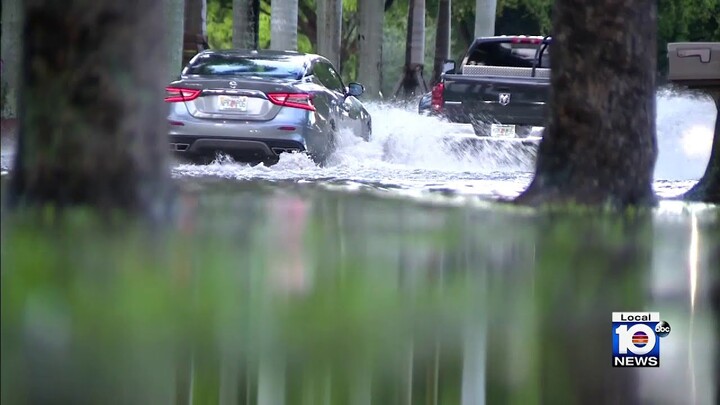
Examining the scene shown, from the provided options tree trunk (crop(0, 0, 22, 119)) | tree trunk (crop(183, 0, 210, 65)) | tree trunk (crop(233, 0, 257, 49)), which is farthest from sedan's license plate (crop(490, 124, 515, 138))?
tree trunk (crop(233, 0, 257, 49))

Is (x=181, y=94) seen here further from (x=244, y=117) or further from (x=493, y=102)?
(x=493, y=102)

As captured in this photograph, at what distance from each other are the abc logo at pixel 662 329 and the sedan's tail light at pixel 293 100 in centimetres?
985

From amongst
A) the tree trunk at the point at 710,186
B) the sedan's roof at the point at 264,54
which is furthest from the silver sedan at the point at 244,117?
the tree trunk at the point at 710,186

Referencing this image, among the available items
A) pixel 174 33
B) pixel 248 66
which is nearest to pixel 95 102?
pixel 248 66

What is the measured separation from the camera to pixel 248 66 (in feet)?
56.5

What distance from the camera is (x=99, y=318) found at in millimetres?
6238

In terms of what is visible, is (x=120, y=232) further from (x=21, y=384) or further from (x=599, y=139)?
(x=599, y=139)

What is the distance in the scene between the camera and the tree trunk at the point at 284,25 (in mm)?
28422

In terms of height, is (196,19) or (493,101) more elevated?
(196,19)

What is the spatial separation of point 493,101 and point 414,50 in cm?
2509

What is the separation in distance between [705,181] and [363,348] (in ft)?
27.5

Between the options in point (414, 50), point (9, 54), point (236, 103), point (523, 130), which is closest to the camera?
point (236, 103)

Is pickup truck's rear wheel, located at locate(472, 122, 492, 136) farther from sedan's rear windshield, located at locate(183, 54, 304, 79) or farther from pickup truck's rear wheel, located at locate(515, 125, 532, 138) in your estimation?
sedan's rear windshield, located at locate(183, 54, 304, 79)

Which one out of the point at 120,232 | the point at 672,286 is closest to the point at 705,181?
the point at 672,286
